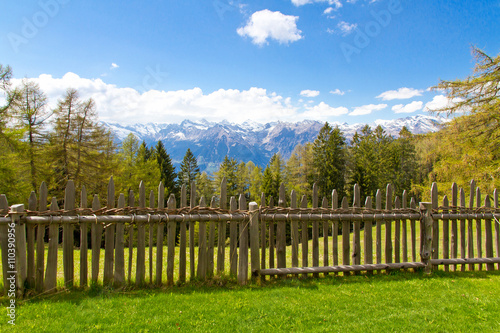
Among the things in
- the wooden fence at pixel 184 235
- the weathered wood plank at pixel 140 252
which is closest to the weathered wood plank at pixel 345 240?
the wooden fence at pixel 184 235

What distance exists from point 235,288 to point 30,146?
22.0 metres

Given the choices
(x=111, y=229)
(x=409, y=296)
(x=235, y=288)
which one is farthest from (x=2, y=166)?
(x=409, y=296)

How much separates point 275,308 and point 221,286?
3.89 feet

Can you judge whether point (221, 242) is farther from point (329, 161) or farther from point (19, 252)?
point (329, 161)

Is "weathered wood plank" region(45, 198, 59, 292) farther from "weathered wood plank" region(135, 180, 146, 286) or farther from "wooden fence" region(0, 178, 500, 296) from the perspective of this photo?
"weathered wood plank" region(135, 180, 146, 286)

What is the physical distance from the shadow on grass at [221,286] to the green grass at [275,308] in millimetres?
19

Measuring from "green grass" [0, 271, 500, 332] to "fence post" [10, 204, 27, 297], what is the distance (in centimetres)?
29

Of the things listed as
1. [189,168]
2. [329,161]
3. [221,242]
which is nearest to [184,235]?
[221,242]

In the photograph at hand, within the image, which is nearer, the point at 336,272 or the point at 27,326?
the point at 27,326

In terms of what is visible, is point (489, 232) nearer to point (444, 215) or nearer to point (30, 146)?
point (444, 215)

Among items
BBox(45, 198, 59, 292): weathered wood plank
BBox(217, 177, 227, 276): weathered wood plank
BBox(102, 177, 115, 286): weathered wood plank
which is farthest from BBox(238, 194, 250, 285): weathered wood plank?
BBox(45, 198, 59, 292): weathered wood plank

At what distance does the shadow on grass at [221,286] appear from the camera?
4.18 metres

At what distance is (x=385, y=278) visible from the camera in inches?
208

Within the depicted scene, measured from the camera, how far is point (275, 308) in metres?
3.98
